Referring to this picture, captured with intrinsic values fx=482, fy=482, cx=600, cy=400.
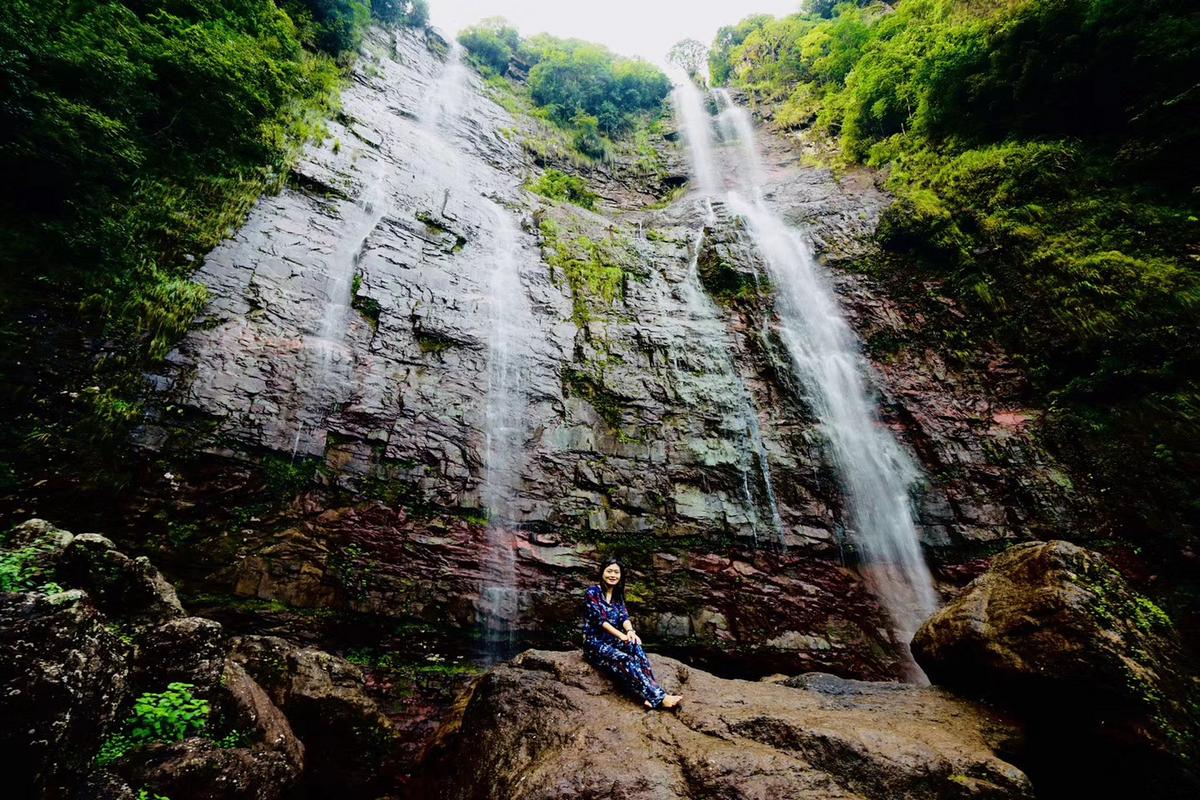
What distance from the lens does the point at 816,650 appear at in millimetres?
7512

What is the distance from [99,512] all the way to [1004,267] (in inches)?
635

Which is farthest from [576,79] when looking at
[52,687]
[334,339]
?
[52,687]

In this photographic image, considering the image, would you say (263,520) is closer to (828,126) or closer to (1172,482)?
(1172,482)

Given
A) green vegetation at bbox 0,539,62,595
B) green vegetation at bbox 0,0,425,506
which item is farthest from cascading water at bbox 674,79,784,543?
green vegetation at bbox 0,0,425,506

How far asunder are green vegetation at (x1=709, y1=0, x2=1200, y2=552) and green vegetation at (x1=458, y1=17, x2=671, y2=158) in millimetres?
10464

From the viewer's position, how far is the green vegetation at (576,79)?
19.5m

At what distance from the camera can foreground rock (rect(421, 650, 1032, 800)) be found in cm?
288

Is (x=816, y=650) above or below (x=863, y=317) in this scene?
below

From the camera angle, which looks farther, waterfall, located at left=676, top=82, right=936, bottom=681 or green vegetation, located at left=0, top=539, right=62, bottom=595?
waterfall, located at left=676, top=82, right=936, bottom=681

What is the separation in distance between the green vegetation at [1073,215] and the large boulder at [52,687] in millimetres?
12130

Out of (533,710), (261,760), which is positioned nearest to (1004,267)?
(533,710)

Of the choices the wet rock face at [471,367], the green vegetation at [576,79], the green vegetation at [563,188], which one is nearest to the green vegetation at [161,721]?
the wet rock face at [471,367]

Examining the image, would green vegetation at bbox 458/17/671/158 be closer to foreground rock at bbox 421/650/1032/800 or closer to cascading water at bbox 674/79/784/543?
cascading water at bbox 674/79/784/543

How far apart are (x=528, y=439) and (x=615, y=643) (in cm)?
491
